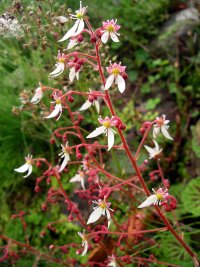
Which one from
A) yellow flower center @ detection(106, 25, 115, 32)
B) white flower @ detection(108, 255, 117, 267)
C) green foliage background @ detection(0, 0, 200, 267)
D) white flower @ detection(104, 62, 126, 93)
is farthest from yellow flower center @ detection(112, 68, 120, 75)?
green foliage background @ detection(0, 0, 200, 267)

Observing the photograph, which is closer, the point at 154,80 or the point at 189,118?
the point at 189,118

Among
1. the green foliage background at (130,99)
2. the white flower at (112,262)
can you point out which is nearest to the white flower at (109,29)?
the white flower at (112,262)

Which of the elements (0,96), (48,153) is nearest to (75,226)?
(48,153)

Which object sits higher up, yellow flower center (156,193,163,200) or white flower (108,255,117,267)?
yellow flower center (156,193,163,200)

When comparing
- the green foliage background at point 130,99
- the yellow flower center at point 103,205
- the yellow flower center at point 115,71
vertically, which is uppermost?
the yellow flower center at point 115,71

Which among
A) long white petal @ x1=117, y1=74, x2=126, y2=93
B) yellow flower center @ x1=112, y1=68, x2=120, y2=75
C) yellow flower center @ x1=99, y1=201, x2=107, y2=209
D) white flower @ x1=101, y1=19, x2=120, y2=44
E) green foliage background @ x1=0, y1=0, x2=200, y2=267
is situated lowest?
green foliage background @ x1=0, y1=0, x2=200, y2=267

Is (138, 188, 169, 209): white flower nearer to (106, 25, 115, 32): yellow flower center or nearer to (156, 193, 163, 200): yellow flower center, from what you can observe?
(156, 193, 163, 200): yellow flower center

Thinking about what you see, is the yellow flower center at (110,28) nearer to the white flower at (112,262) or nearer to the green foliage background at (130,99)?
the white flower at (112,262)

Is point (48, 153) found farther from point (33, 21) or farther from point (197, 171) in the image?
point (33, 21)

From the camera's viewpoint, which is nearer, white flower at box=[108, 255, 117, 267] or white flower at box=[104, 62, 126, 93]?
white flower at box=[104, 62, 126, 93]
